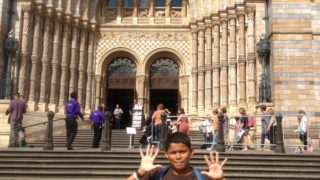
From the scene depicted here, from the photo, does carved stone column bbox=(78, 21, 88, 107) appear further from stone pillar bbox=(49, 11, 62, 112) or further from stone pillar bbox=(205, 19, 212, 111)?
stone pillar bbox=(205, 19, 212, 111)

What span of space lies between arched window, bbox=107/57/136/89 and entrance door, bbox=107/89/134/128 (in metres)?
0.62

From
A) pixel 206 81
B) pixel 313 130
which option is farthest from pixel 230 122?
pixel 206 81

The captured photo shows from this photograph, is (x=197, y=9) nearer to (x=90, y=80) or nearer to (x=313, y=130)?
(x=90, y=80)

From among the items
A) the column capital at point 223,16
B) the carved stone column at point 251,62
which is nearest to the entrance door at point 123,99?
the column capital at point 223,16

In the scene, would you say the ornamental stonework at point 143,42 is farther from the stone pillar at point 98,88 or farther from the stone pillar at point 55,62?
the stone pillar at point 55,62

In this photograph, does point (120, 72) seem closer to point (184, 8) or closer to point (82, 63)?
point (82, 63)

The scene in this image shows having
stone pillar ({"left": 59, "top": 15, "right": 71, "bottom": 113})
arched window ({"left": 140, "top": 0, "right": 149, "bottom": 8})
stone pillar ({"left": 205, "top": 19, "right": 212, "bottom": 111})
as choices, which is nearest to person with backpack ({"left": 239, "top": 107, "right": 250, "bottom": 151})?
stone pillar ({"left": 205, "top": 19, "right": 212, "bottom": 111})

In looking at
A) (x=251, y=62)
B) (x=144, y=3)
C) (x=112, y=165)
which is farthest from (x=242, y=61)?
(x=112, y=165)

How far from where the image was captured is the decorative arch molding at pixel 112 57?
23589mm

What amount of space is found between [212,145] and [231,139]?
1.09 meters

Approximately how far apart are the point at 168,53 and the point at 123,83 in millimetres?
3233

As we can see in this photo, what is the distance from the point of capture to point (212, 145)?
13.0 m

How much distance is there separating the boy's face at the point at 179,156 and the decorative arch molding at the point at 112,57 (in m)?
20.7

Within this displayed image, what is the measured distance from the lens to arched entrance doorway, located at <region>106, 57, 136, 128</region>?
24109mm
